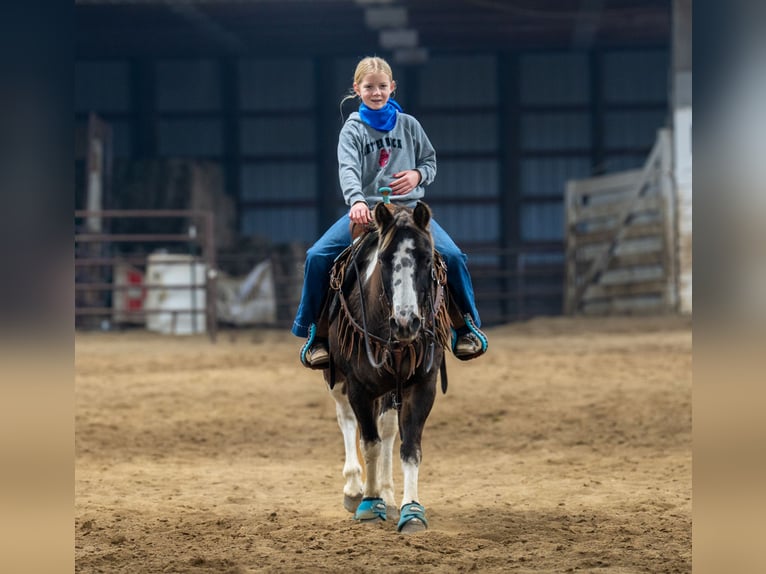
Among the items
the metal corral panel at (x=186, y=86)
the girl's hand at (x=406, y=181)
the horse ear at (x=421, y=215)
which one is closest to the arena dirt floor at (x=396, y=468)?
the horse ear at (x=421, y=215)

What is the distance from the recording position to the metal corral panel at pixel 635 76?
20438mm

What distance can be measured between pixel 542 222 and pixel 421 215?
1669 cm

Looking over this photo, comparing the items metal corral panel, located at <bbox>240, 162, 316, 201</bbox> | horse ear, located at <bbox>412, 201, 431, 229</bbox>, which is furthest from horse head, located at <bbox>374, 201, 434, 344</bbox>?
metal corral panel, located at <bbox>240, 162, 316, 201</bbox>

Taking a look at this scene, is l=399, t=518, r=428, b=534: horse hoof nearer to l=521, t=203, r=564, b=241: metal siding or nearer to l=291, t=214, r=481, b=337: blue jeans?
l=291, t=214, r=481, b=337: blue jeans

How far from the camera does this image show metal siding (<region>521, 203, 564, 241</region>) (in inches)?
802

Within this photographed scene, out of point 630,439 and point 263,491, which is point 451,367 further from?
point 263,491

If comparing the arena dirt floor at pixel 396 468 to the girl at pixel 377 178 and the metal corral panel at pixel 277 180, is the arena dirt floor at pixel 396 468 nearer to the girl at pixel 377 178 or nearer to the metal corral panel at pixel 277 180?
the girl at pixel 377 178

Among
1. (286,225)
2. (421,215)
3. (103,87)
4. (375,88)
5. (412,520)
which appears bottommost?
(412,520)

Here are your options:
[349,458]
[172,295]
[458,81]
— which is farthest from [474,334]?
[458,81]

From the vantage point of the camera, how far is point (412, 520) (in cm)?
429

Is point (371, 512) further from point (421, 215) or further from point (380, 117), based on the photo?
point (380, 117)

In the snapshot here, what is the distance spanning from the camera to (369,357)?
4.23 metres
